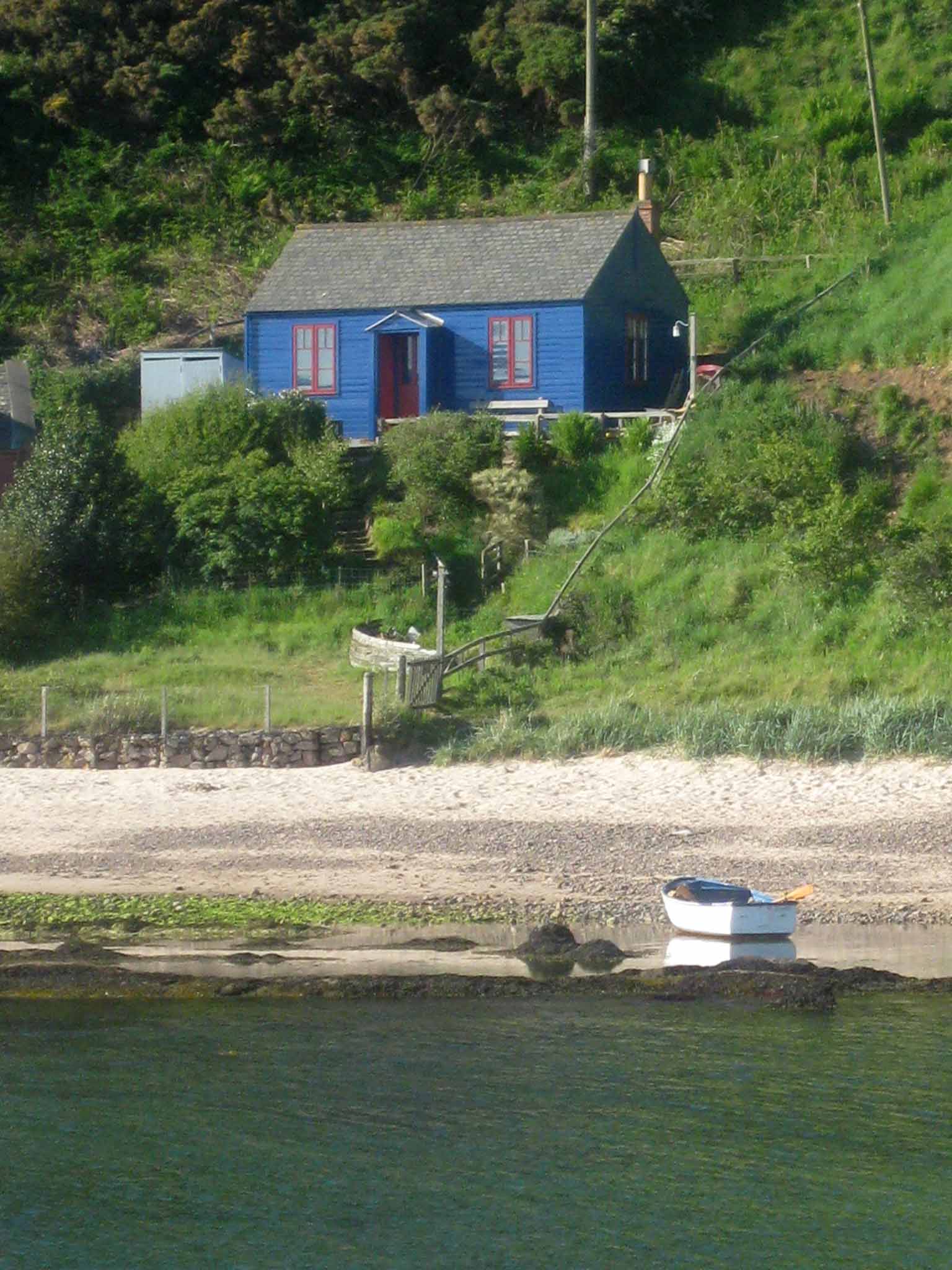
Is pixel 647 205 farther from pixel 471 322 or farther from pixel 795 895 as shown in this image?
pixel 795 895

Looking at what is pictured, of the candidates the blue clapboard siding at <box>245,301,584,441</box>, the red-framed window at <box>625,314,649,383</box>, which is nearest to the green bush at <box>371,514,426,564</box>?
the blue clapboard siding at <box>245,301,584,441</box>

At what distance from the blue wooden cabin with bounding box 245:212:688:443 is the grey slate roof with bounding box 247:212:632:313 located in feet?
0.12

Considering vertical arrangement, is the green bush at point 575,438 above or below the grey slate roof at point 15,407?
below

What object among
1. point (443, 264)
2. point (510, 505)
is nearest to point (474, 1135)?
point (510, 505)

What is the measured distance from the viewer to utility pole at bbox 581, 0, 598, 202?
49.6 metres

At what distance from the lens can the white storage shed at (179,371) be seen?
37.8 m

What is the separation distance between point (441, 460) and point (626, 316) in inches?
272

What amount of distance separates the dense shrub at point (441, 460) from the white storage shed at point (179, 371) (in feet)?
17.9

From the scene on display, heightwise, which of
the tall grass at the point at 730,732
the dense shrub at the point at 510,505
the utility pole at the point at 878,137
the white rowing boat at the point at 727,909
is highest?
the utility pole at the point at 878,137

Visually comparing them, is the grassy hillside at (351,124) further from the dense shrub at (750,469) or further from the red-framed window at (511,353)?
the dense shrub at (750,469)

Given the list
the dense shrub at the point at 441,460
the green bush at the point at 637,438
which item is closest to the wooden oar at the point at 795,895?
the dense shrub at the point at 441,460

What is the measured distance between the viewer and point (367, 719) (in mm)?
24938

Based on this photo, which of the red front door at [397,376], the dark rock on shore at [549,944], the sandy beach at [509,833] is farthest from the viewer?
the red front door at [397,376]

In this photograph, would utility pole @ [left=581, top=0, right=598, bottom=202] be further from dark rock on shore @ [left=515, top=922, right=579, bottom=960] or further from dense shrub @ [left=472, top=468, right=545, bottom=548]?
dark rock on shore @ [left=515, top=922, right=579, bottom=960]
